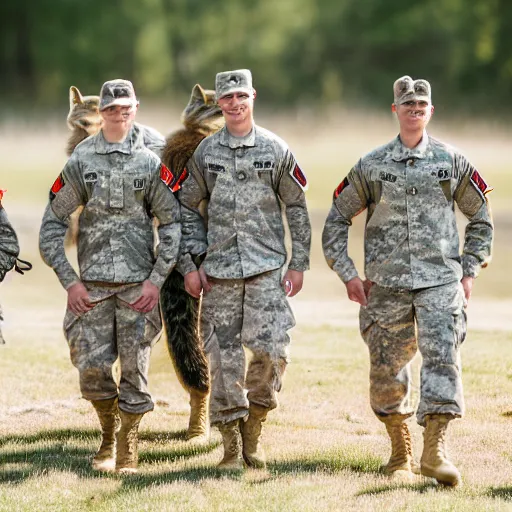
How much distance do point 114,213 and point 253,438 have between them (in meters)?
1.52

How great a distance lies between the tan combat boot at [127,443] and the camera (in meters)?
6.28

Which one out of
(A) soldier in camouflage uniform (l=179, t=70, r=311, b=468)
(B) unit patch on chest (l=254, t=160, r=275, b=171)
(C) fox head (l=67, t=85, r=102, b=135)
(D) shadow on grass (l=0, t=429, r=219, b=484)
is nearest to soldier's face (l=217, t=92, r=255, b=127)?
(A) soldier in camouflage uniform (l=179, t=70, r=311, b=468)

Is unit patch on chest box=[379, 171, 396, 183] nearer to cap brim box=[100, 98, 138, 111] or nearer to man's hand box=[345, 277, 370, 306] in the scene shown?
man's hand box=[345, 277, 370, 306]

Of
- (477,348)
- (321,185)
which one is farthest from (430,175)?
(321,185)

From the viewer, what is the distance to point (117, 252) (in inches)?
243

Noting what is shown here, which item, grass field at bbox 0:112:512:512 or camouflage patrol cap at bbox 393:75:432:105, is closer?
grass field at bbox 0:112:512:512

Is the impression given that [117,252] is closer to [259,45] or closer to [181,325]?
[181,325]

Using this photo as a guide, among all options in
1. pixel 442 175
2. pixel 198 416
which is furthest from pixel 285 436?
pixel 442 175

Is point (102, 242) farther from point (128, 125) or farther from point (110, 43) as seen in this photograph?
point (110, 43)

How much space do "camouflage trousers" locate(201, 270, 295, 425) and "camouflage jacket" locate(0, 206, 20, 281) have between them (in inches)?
44.9

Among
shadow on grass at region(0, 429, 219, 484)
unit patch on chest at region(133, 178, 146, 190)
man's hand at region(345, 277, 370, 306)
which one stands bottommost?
shadow on grass at region(0, 429, 219, 484)

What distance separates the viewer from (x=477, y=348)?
1048cm

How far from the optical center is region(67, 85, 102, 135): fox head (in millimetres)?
7379

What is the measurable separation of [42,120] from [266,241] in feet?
130
